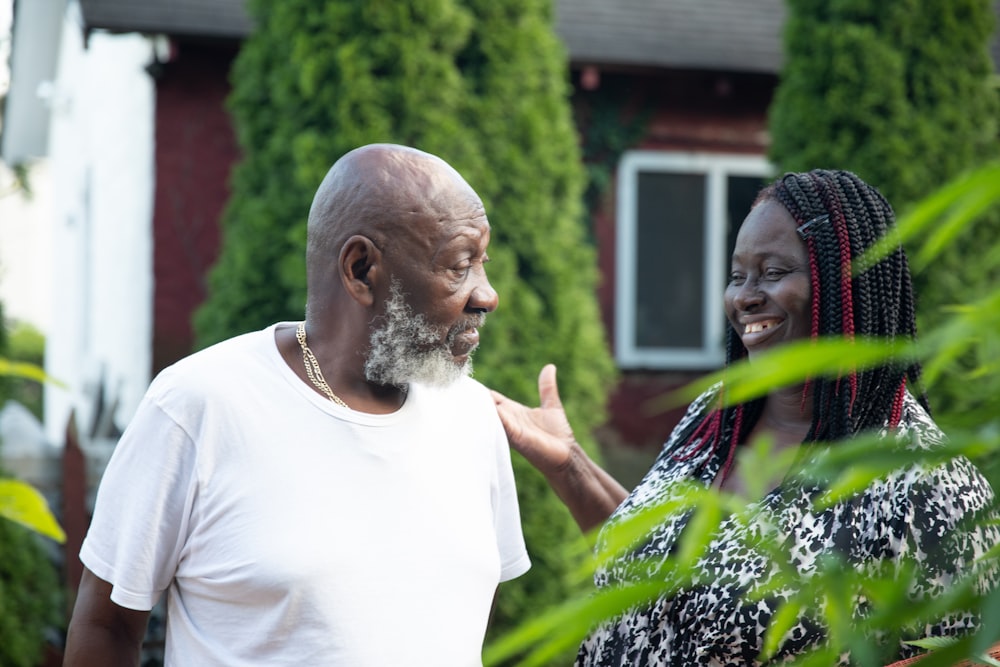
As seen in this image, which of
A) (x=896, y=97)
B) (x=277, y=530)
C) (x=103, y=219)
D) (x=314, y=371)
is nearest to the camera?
(x=277, y=530)

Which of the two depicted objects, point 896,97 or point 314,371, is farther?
point 896,97

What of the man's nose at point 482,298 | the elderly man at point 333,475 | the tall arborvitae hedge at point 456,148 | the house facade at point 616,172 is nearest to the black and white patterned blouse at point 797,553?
the elderly man at point 333,475

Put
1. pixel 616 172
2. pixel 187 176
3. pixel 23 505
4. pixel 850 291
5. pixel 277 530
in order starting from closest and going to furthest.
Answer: pixel 23 505 < pixel 277 530 < pixel 850 291 < pixel 187 176 < pixel 616 172

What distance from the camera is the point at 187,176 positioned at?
28.3ft

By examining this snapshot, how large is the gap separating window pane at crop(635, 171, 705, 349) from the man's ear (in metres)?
7.38

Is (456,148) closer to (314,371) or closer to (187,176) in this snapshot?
(187,176)

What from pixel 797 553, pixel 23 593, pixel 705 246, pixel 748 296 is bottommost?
pixel 23 593

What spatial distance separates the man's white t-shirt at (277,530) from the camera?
2197 mm

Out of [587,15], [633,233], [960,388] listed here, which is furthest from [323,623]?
[587,15]

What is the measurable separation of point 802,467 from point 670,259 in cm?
778

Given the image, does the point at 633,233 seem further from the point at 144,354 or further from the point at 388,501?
the point at 388,501

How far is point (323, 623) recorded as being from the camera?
7.20 ft

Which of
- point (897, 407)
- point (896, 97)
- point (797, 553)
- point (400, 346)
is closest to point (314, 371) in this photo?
point (400, 346)

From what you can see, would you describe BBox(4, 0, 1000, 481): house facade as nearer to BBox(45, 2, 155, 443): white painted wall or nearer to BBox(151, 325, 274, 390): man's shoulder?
BBox(45, 2, 155, 443): white painted wall
